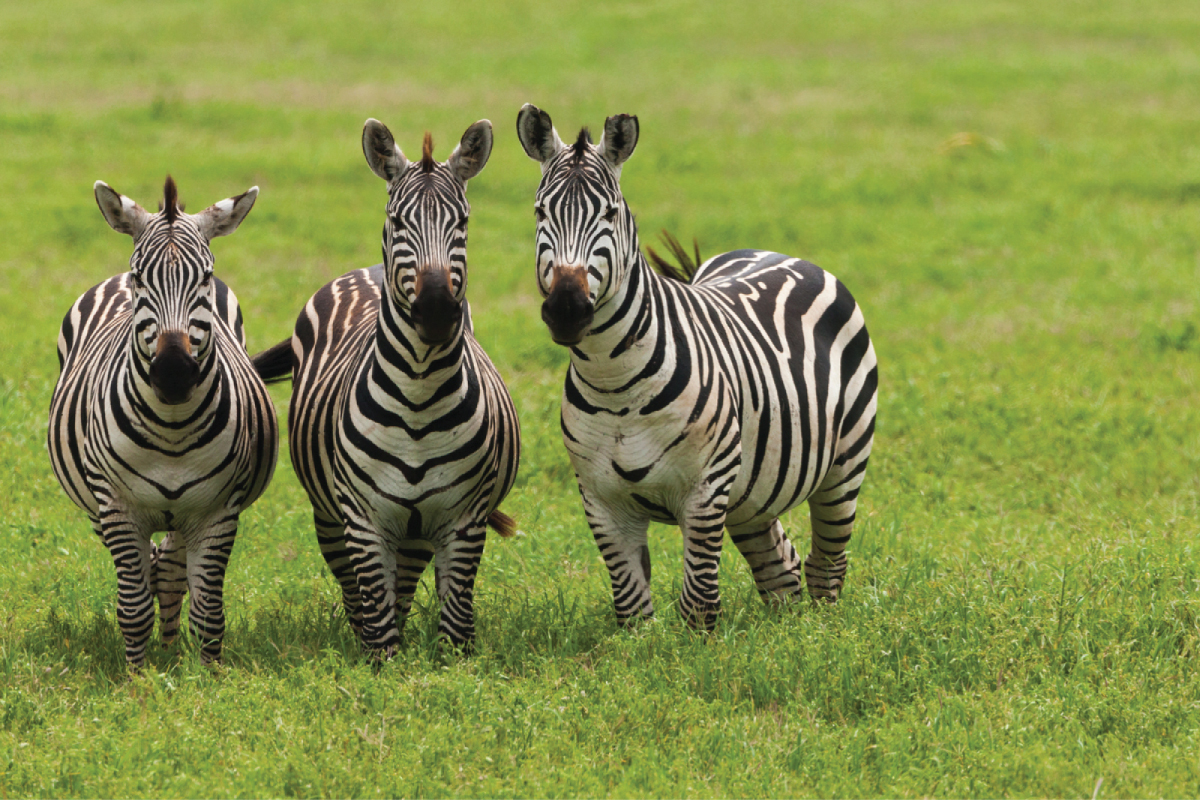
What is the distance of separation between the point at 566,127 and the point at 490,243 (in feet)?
15.0

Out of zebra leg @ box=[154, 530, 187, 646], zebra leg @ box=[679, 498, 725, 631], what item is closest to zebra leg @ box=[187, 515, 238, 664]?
zebra leg @ box=[154, 530, 187, 646]

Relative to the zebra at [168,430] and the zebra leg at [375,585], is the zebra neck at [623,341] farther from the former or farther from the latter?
the zebra at [168,430]

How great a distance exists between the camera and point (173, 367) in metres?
5.10

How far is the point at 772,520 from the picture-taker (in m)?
6.50

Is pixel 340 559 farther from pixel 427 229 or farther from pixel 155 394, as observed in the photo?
pixel 427 229

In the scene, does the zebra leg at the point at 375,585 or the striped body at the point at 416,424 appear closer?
the striped body at the point at 416,424

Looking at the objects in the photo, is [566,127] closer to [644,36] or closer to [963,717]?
[644,36]

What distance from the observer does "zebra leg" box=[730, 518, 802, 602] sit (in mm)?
6617

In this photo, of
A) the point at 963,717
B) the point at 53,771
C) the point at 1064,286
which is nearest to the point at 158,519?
the point at 53,771

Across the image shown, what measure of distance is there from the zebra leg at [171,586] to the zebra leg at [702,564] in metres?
2.46

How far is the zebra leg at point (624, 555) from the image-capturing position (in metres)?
5.67

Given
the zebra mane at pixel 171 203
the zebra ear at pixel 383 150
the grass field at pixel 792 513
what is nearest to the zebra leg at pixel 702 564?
the grass field at pixel 792 513

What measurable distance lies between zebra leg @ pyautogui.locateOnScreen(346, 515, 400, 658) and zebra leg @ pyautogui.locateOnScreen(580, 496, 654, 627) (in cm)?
91

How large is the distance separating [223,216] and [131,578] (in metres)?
1.67
